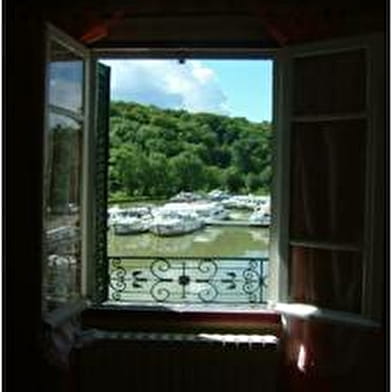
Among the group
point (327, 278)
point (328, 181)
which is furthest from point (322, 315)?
point (328, 181)

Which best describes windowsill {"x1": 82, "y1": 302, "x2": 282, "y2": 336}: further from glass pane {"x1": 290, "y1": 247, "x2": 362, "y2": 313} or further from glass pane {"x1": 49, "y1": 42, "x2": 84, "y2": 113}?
glass pane {"x1": 49, "y1": 42, "x2": 84, "y2": 113}

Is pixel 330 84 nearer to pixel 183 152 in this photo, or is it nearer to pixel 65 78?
pixel 183 152

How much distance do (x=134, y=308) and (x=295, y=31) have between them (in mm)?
1634

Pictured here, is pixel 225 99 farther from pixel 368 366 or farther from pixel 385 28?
pixel 368 366

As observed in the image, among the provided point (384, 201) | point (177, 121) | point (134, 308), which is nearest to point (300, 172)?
point (384, 201)

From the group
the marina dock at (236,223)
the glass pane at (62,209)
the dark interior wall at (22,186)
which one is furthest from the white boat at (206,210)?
the dark interior wall at (22,186)

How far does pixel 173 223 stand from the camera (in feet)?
13.2

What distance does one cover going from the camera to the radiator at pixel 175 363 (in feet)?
12.2

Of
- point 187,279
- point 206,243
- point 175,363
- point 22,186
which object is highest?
point 22,186

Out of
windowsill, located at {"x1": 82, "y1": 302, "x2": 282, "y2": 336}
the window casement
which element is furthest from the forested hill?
windowsill, located at {"x1": 82, "y1": 302, "x2": 282, "y2": 336}

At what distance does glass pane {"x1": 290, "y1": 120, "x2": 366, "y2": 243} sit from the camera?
3.53 metres

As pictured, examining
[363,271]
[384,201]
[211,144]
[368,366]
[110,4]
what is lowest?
[368,366]

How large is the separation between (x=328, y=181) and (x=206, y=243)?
2.57ft

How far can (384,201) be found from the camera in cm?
337
